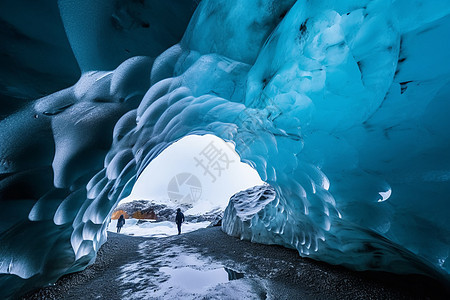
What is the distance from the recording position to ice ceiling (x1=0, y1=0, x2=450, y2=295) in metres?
1.33

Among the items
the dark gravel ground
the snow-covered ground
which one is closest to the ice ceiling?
the dark gravel ground

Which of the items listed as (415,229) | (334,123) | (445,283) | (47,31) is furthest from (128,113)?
(445,283)

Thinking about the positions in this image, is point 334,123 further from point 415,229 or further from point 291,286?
point 291,286

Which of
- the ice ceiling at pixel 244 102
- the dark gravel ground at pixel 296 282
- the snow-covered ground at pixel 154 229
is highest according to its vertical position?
the ice ceiling at pixel 244 102

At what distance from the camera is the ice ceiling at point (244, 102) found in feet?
4.37

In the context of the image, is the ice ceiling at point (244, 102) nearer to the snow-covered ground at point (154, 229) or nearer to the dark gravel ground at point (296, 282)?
the dark gravel ground at point (296, 282)

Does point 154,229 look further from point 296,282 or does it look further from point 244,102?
point 244,102

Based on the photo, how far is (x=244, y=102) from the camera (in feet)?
10.1

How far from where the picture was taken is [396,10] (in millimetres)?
1380

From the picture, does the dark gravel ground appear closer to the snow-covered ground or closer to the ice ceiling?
the ice ceiling

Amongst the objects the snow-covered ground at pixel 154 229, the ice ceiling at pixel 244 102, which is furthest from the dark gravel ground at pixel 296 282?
the snow-covered ground at pixel 154 229

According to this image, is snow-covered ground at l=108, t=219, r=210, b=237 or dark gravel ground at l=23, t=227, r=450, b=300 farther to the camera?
snow-covered ground at l=108, t=219, r=210, b=237

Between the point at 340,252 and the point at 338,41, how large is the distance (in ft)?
9.18

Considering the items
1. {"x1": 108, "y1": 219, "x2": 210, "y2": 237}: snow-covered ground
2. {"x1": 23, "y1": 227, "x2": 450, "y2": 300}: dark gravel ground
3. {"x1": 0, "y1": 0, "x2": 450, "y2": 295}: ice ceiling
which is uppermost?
{"x1": 0, "y1": 0, "x2": 450, "y2": 295}: ice ceiling
